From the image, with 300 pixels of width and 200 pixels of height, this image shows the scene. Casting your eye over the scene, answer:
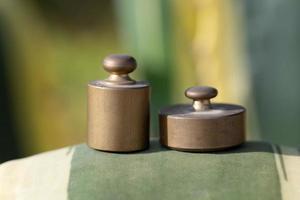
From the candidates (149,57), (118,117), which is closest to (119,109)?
(118,117)

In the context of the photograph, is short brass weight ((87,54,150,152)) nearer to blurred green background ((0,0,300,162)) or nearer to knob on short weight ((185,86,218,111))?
knob on short weight ((185,86,218,111))

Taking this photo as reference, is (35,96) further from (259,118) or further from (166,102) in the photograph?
(259,118)

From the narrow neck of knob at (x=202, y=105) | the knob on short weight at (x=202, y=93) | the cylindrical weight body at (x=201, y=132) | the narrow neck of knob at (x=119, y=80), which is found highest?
the narrow neck of knob at (x=119, y=80)

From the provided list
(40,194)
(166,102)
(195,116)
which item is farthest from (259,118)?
(40,194)

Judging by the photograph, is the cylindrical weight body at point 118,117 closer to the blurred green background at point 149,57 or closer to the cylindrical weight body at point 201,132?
the cylindrical weight body at point 201,132

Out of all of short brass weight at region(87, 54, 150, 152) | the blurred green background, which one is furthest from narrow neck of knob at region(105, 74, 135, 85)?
the blurred green background

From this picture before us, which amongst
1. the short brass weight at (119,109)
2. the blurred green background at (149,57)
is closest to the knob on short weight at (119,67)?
the short brass weight at (119,109)

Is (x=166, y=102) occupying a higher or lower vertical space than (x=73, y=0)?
lower
